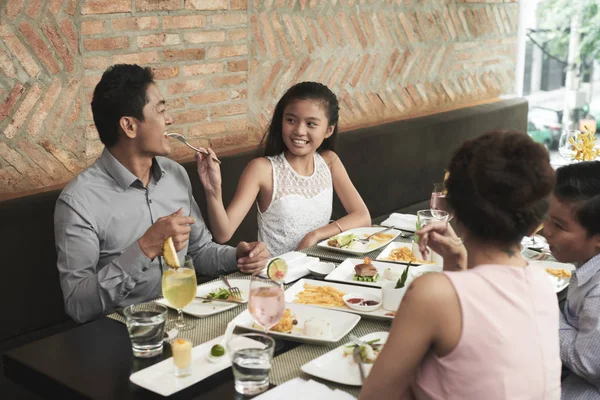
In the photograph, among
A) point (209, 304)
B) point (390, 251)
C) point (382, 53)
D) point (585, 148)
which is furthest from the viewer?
point (382, 53)

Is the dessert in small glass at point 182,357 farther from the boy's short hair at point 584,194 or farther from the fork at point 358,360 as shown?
the boy's short hair at point 584,194

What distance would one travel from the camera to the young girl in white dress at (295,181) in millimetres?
3020

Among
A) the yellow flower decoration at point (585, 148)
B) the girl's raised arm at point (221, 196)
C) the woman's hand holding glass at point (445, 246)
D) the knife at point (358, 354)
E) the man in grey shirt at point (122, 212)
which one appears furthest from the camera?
the yellow flower decoration at point (585, 148)

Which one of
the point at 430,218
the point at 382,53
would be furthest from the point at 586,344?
the point at 382,53

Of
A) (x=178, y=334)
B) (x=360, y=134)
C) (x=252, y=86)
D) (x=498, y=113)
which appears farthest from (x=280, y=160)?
(x=498, y=113)

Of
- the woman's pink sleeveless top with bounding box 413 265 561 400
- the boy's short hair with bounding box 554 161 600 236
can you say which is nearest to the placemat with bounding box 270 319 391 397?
the woman's pink sleeveless top with bounding box 413 265 561 400

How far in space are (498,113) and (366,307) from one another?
142 inches

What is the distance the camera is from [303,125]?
302 centimetres

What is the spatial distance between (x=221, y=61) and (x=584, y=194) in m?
2.07

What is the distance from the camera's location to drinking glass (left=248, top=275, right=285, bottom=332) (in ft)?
5.72

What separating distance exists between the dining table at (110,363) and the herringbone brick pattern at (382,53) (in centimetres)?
205

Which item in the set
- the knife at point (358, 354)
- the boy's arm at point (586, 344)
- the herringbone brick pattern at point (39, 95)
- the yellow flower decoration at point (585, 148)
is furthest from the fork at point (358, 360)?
the yellow flower decoration at point (585, 148)

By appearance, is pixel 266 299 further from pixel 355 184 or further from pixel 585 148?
pixel 355 184

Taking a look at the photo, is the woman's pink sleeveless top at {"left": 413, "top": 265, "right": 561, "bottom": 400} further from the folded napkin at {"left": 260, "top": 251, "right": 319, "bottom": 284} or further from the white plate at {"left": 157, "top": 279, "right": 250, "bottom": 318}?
the folded napkin at {"left": 260, "top": 251, "right": 319, "bottom": 284}
